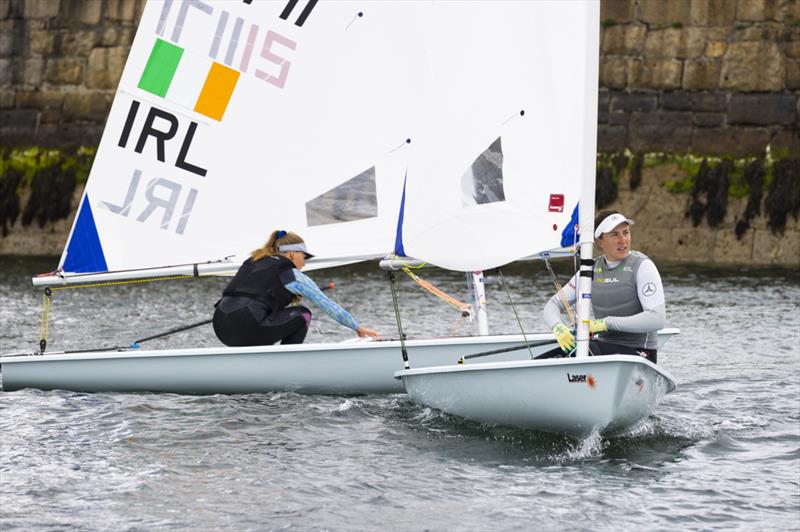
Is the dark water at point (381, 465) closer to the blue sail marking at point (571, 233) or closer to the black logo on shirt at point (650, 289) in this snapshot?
the black logo on shirt at point (650, 289)

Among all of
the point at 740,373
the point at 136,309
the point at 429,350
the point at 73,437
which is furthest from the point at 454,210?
the point at 136,309

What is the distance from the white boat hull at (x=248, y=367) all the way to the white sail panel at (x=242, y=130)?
3.48 ft

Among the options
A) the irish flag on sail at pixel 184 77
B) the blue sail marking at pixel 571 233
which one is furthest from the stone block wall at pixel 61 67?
the blue sail marking at pixel 571 233

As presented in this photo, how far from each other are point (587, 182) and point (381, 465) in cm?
203

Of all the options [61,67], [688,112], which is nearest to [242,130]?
[688,112]

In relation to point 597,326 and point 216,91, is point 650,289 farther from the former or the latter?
point 216,91

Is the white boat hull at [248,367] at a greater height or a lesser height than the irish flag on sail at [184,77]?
lesser

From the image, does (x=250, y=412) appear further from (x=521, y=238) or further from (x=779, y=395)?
(x=779, y=395)

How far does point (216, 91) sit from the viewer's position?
1060 centimetres

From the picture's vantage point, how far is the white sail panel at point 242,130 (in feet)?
34.4

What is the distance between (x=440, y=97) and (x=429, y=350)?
75.9 inches

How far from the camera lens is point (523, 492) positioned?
23.4 ft

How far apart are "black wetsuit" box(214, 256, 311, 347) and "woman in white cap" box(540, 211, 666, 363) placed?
2215 millimetres

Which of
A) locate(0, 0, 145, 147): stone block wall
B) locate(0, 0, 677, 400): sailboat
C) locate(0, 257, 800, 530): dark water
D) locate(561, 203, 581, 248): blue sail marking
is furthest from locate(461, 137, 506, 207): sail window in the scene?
locate(0, 0, 145, 147): stone block wall
